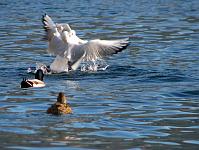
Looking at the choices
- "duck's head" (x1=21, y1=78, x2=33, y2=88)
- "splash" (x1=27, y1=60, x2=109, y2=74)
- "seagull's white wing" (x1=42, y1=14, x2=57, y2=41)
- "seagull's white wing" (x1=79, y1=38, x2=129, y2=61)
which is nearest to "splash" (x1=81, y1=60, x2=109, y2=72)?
"splash" (x1=27, y1=60, x2=109, y2=74)

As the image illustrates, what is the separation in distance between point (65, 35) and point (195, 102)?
17.0 feet

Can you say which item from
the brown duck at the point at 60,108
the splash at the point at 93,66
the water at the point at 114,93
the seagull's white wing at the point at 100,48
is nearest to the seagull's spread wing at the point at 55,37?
the water at the point at 114,93

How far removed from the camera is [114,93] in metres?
13.9

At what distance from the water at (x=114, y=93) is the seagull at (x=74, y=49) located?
1.05 ft

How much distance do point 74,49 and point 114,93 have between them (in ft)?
11.2

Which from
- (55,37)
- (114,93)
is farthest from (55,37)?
(114,93)

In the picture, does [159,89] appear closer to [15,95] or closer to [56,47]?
[15,95]

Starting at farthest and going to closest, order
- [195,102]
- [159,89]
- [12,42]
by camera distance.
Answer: [12,42], [159,89], [195,102]

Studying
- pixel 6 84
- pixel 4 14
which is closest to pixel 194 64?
pixel 6 84

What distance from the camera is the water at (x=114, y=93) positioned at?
1000cm

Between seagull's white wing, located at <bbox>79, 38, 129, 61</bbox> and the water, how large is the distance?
38cm

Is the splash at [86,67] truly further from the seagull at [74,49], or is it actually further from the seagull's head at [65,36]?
the seagull's head at [65,36]

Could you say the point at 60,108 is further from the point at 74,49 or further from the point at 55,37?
the point at 55,37

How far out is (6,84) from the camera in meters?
15.1
